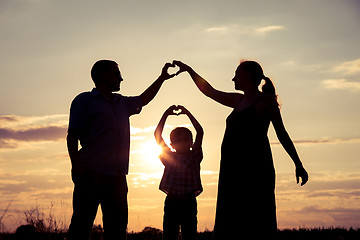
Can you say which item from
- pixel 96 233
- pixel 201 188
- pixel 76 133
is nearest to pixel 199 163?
pixel 201 188

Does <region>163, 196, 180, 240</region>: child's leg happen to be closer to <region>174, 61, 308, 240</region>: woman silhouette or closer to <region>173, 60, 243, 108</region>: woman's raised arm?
<region>174, 61, 308, 240</region>: woman silhouette

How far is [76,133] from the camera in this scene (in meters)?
6.72

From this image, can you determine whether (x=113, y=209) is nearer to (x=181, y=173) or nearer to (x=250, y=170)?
(x=250, y=170)

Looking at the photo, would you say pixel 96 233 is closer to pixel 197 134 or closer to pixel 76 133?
pixel 197 134

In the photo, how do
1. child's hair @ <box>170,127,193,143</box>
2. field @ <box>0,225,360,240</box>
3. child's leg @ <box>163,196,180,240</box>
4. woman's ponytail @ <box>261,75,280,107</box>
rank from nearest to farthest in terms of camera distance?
woman's ponytail @ <box>261,75,280,107</box> < child's leg @ <box>163,196,180,240</box> < child's hair @ <box>170,127,193,143</box> < field @ <box>0,225,360,240</box>

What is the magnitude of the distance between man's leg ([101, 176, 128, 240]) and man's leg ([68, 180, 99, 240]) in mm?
184

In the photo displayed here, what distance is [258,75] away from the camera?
6859mm

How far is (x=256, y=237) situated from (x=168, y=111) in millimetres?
3091

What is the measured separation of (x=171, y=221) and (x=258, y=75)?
3059 millimetres

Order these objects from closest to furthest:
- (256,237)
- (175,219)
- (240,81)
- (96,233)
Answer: (256,237) → (240,81) → (175,219) → (96,233)

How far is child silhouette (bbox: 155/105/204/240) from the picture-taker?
848 centimetres

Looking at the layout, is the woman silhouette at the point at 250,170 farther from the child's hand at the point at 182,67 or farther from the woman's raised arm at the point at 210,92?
the child's hand at the point at 182,67

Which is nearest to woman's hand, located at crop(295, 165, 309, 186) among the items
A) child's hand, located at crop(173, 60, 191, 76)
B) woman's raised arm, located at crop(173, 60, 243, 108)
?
woman's raised arm, located at crop(173, 60, 243, 108)

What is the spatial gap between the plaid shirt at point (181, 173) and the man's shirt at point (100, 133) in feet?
6.23
